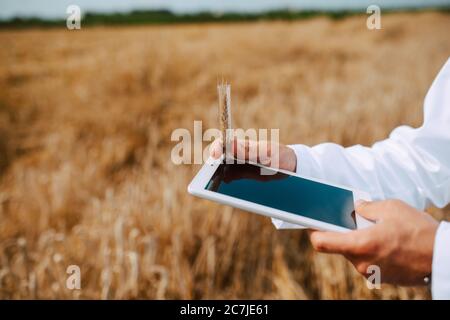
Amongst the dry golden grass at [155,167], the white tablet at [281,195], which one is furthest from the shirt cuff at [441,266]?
the dry golden grass at [155,167]

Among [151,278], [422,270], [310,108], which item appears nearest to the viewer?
[422,270]

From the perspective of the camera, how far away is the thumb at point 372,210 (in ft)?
2.95

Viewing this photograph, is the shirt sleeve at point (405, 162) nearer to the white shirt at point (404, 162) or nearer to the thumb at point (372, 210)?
the white shirt at point (404, 162)

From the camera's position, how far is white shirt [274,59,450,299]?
105 cm

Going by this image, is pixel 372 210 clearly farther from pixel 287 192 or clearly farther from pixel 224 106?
pixel 224 106

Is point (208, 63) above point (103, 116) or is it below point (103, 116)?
above

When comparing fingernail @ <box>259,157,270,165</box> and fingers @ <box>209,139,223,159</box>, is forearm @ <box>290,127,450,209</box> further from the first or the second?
fingers @ <box>209,139,223,159</box>

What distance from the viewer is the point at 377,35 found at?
9.15 m

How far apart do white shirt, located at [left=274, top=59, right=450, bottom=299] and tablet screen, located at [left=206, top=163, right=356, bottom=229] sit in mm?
79

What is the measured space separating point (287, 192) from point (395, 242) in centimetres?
25

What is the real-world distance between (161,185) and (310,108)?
62.1 inches
